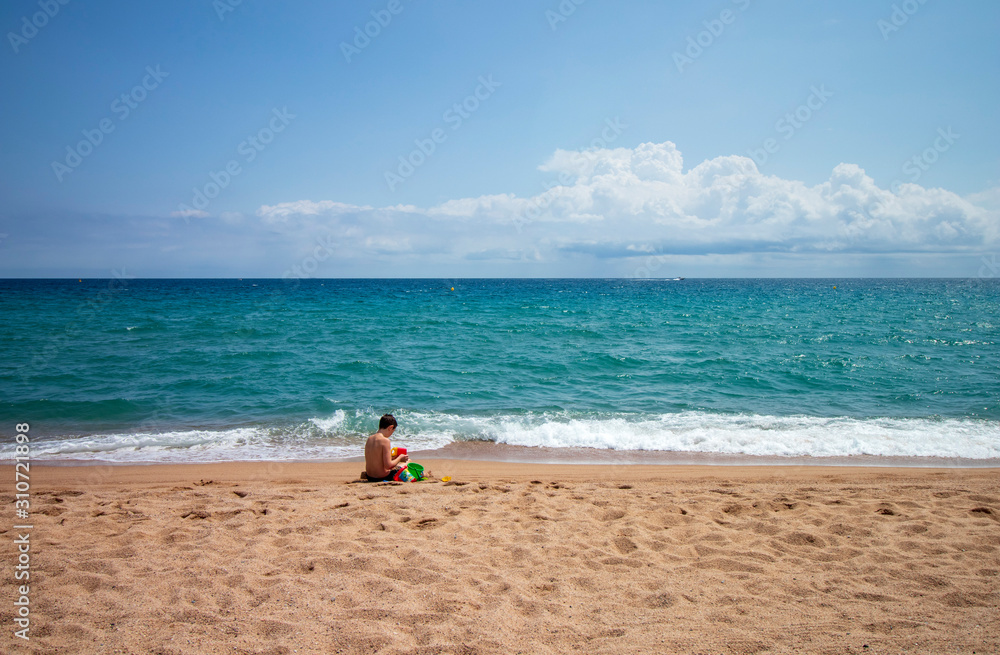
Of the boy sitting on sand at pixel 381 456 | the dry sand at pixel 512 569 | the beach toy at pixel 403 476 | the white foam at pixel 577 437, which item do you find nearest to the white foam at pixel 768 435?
the white foam at pixel 577 437

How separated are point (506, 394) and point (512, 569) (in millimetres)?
9122

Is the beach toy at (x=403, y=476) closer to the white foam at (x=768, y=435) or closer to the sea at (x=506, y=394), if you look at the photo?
the sea at (x=506, y=394)

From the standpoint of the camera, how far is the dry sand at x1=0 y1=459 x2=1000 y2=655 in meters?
3.35

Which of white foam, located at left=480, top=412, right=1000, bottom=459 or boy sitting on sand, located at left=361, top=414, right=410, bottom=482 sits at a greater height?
boy sitting on sand, located at left=361, top=414, right=410, bottom=482

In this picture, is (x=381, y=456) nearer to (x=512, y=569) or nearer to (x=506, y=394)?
(x=512, y=569)

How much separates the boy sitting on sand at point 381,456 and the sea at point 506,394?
85.5 inches

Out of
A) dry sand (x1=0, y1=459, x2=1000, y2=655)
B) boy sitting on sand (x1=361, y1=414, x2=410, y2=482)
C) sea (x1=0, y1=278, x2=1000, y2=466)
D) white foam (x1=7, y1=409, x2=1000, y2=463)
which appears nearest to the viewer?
dry sand (x1=0, y1=459, x2=1000, y2=655)

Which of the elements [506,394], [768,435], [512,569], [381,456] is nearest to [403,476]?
[381,456]

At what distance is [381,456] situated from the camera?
7.08 metres

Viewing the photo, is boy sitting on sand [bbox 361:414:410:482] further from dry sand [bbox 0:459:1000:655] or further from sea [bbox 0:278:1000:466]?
sea [bbox 0:278:1000:466]

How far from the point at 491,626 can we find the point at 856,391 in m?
14.0

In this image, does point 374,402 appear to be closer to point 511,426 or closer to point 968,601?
point 511,426

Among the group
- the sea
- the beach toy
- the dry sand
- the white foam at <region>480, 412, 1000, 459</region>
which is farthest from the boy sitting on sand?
the white foam at <region>480, 412, 1000, 459</region>

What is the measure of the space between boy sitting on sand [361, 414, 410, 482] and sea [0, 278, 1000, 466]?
7.12 ft
